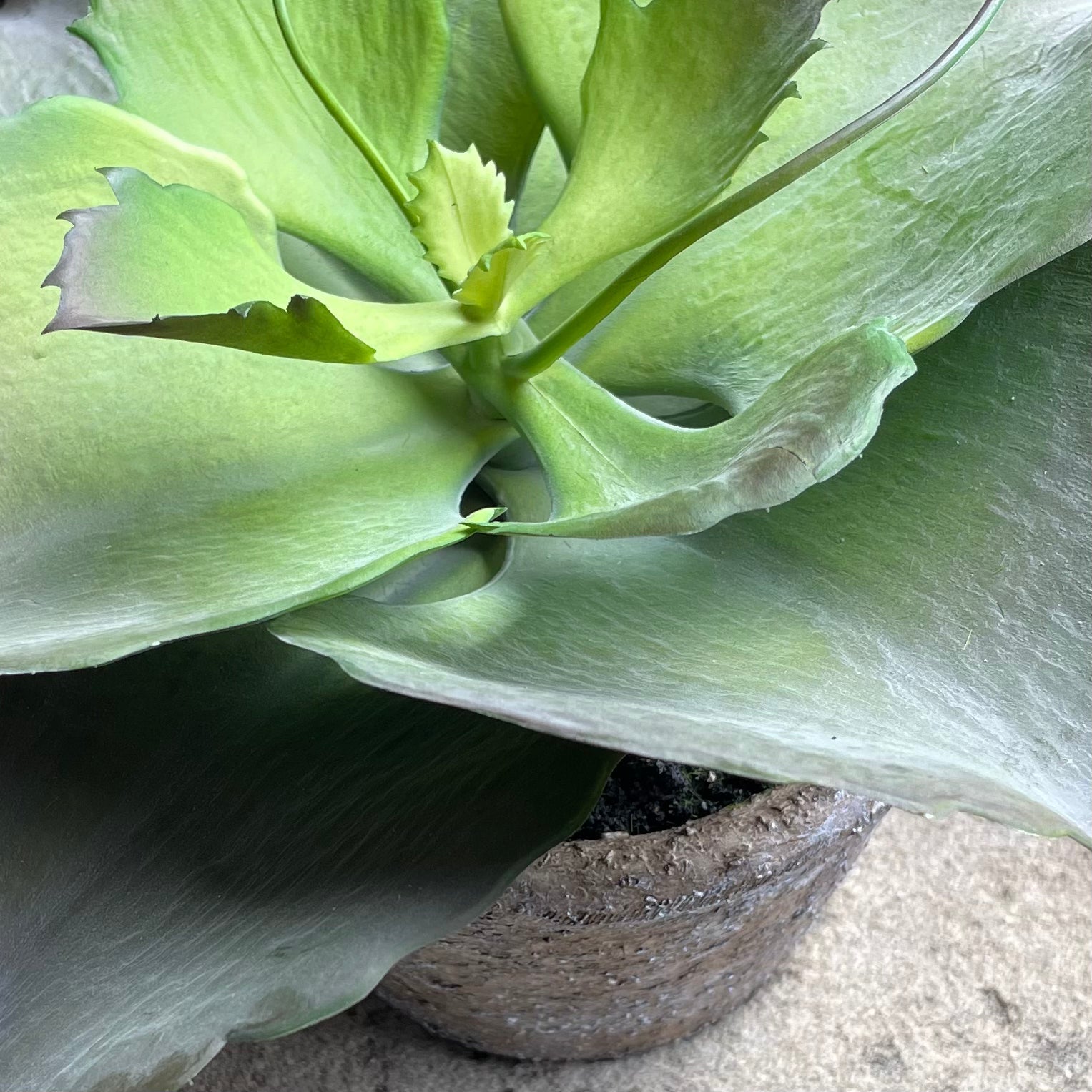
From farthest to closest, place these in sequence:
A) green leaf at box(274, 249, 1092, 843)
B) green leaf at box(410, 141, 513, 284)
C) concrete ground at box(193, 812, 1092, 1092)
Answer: concrete ground at box(193, 812, 1092, 1092), green leaf at box(410, 141, 513, 284), green leaf at box(274, 249, 1092, 843)

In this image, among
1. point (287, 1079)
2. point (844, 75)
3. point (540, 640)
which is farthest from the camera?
point (287, 1079)

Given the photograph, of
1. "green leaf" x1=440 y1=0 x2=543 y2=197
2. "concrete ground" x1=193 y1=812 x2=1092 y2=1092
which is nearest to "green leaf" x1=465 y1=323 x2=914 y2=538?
"green leaf" x1=440 y1=0 x2=543 y2=197

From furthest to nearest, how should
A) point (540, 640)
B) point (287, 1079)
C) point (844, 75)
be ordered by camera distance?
point (287, 1079) → point (844, 75) → point (540, 640)

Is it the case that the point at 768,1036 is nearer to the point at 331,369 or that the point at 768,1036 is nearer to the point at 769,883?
the point at 769,883

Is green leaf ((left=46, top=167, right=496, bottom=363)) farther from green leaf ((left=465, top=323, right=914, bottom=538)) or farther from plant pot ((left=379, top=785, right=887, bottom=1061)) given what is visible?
plant pot ((left=379, top=785, right=887, bottom=1061))

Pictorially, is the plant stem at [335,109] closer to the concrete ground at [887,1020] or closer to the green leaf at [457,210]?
the green leaf at [457,210]

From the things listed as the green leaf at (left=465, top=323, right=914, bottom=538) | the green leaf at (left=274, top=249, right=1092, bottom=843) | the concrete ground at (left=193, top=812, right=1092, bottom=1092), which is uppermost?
the green leaf at (left=465, top=323, right=914, bottom=538)

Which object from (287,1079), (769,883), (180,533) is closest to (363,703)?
(180,533)
